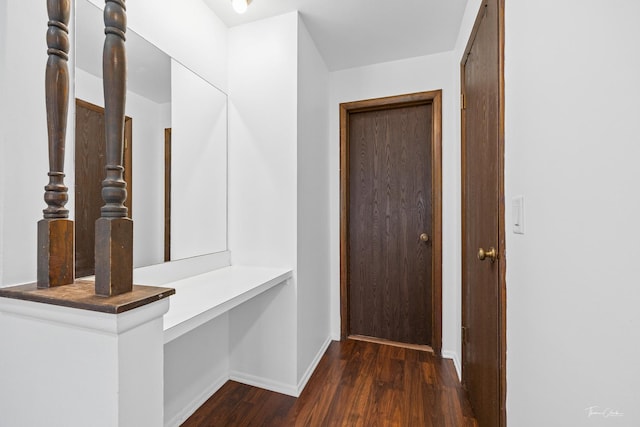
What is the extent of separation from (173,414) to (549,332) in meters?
1.73

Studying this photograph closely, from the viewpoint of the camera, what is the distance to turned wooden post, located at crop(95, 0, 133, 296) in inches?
24.7

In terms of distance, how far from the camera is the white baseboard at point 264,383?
5.87ft

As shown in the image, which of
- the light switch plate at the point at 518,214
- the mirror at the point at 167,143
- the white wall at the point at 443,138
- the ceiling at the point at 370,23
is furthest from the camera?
the white wall at the point at 443,138

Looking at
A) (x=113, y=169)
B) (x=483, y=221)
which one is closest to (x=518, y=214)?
(x=483, y=221)

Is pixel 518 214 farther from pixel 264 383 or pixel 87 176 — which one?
pixel 264 383

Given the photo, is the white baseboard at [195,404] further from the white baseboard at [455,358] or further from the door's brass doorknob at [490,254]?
the door's brass doorknob at [490,254]

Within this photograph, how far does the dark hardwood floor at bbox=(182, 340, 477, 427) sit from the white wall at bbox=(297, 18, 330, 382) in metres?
0.19

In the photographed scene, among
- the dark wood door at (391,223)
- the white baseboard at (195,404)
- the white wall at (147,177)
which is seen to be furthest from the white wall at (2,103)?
the dark wood door at (391,223)

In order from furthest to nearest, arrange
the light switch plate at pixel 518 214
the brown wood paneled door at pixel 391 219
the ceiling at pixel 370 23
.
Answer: the brown wood paneled door at pixel 391 219
the ceiling at pixel 370 23
the light switch plate at pixel 518 214

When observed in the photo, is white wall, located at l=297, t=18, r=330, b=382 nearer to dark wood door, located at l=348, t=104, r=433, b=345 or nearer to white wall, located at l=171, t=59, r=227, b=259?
dark wood door, located at l=348, t=104, r=433, b=345

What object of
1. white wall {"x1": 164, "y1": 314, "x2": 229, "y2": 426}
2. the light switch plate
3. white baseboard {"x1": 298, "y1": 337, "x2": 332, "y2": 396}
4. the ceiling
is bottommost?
white baseboard {"x1": 298, "y1": 337, "x2": 332, "y2": 396}

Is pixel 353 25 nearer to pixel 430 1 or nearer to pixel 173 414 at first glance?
pixel 430 1

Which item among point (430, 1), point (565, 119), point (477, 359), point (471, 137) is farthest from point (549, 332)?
point (430, 1)

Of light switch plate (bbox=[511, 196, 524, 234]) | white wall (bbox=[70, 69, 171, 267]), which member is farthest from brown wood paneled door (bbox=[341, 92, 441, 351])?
white wall (bbox=[70, 69, 171, 267])
